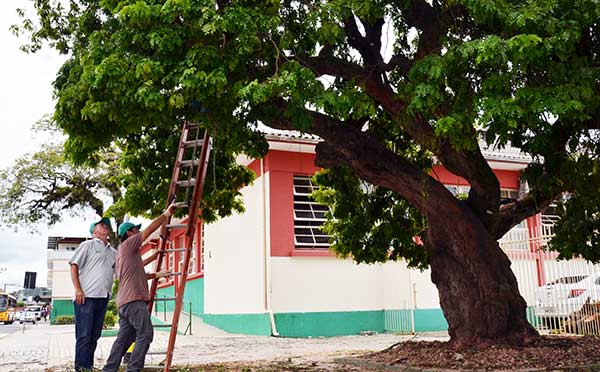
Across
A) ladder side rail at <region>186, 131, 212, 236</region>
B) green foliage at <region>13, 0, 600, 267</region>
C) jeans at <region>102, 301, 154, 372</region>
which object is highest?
green foliage at <region>13, 0, 600, 267</region>

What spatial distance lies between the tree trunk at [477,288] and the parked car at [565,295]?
4744mm

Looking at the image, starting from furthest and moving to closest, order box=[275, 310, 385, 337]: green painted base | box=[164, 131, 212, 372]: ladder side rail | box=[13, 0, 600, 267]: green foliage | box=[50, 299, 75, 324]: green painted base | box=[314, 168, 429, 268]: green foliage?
1. box=[50, 299, 75, 324]: green painted base
2. box=[275, 310, 385, 337]: green painted base
3. box=[314, 168, 429, 268]: green foliage
4. box=[164, 131, 212, 372]: ladder side rail
5. box=[13, 0, 600, 267]: green foliage

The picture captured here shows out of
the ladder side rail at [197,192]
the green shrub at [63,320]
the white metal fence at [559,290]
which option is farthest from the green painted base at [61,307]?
the ladder side rail at [197,192]

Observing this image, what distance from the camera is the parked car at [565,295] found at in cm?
1295

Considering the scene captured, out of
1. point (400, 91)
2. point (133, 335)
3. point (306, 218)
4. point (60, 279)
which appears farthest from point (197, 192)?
point (60, 279)

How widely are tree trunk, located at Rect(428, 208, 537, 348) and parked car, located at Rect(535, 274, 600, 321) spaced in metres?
4.74

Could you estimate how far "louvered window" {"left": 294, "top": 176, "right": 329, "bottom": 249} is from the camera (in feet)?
54.1

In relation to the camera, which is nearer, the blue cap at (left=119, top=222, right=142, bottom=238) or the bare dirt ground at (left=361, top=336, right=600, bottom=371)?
the blue cap at (left=119, top=222, right=142, bottom=238)

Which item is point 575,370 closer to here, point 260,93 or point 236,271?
point 260,93

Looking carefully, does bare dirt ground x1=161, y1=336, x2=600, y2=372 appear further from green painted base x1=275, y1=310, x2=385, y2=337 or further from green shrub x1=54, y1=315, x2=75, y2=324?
green shrub x1=54, y1=315, x2=75, y2=324

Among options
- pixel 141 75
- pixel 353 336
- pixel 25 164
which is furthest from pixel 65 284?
pixel 141 75

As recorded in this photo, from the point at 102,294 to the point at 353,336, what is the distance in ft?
30.9

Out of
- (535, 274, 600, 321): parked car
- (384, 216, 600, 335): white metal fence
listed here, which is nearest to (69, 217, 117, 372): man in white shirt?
(384, 216, 600, 335): white metal fence

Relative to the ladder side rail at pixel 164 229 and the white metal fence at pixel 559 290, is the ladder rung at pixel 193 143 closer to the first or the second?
the ladder side rail at pixel 164 229
